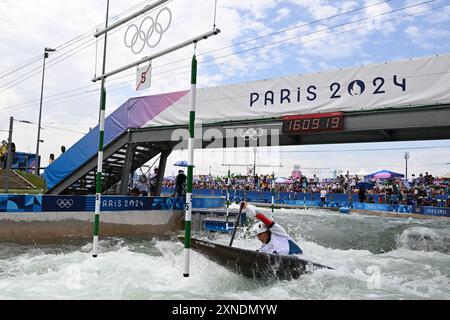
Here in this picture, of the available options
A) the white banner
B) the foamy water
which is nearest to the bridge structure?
the white banner

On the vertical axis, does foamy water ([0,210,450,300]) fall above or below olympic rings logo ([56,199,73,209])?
below

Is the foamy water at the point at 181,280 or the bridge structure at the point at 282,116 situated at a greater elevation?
the bridge structure at the point at 282,116

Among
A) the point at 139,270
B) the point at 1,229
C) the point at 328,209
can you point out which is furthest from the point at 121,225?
the point at 328,209

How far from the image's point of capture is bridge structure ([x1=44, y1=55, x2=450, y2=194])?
11.1m

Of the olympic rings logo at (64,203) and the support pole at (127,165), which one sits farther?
the support pole at (127,165)

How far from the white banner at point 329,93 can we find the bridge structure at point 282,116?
25 mm

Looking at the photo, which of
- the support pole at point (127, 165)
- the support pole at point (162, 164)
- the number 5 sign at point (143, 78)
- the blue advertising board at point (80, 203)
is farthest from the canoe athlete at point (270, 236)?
the support pole at point (162, 164)

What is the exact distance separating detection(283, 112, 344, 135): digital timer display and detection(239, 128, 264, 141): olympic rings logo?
38.6 inches

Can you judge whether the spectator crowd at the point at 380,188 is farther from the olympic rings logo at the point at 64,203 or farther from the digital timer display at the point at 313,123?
the olympic rings logo at the point at 64,203

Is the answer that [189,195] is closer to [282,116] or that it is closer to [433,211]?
[282,116]

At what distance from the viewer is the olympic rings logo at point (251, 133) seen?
13655mm

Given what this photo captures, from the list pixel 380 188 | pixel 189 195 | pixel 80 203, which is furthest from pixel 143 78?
pixel 380 188

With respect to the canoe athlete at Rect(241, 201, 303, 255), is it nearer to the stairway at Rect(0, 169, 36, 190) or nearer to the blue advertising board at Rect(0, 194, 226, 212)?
the blue advertising board at Rect(0, 194, 226, 212)
